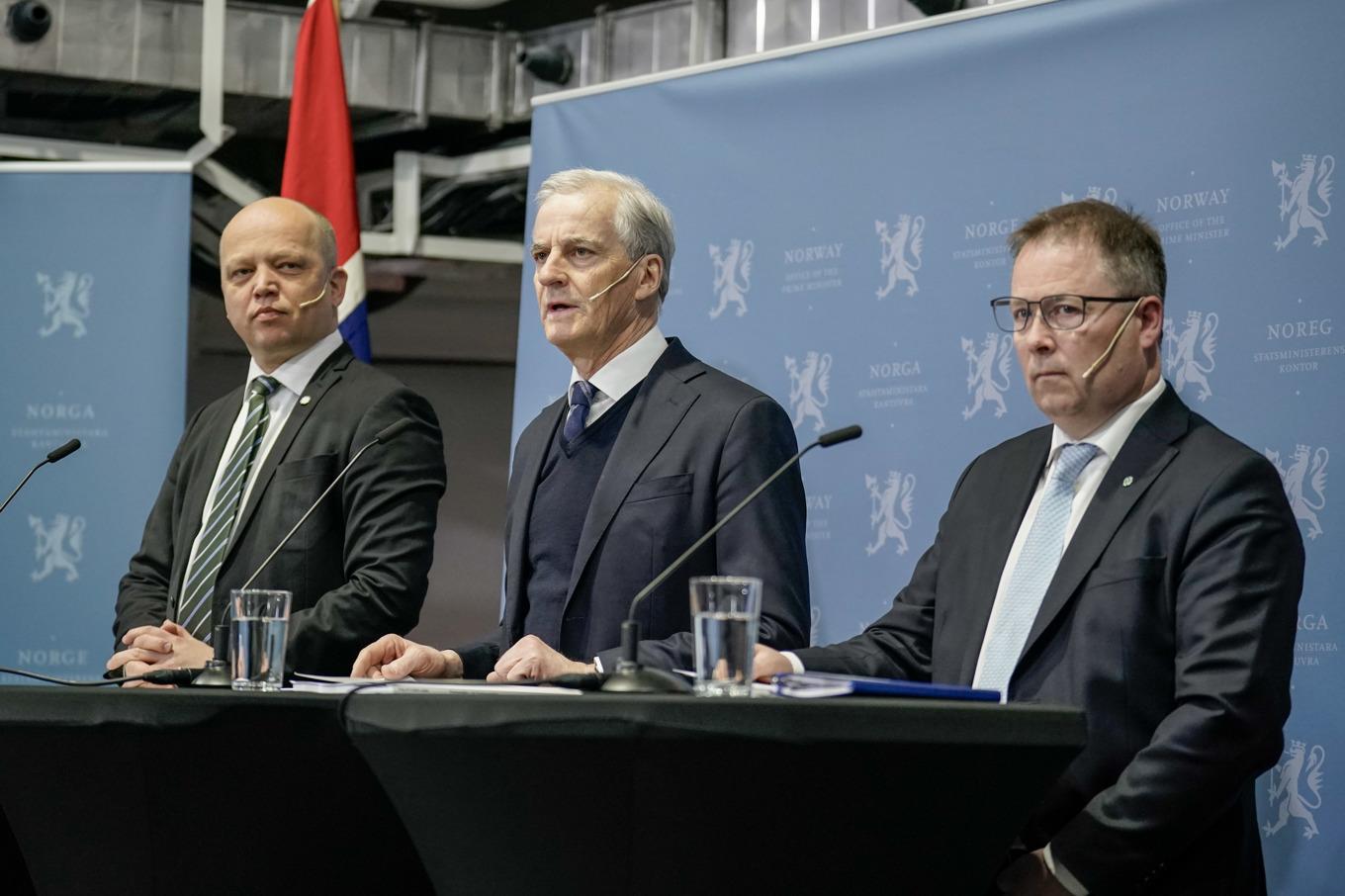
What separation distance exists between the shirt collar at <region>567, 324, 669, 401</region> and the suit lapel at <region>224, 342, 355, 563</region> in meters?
0.72

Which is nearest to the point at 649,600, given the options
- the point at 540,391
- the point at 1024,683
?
the point at 1024,683

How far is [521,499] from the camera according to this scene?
3209 mm

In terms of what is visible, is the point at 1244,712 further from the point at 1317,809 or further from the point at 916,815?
the point at 1317,809

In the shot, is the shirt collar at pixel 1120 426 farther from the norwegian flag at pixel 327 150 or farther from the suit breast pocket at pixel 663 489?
the norwegian flag at pixel 327 150

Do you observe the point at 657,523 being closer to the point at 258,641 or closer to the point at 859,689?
the point at 258,641

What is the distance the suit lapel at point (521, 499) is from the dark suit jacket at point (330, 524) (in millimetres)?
225

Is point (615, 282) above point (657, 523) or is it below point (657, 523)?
above

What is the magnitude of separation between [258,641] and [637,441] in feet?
3.38

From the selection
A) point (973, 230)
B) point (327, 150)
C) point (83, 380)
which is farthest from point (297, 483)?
point (327, 150)

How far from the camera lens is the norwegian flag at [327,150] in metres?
5.43

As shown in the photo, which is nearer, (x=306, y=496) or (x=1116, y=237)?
(x=1116, y=237)

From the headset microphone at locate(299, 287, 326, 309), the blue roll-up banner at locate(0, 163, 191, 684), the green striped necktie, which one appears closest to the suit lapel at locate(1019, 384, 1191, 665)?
the green striped necktie

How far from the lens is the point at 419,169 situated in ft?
21.1

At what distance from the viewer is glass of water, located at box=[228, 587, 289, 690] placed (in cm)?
218
